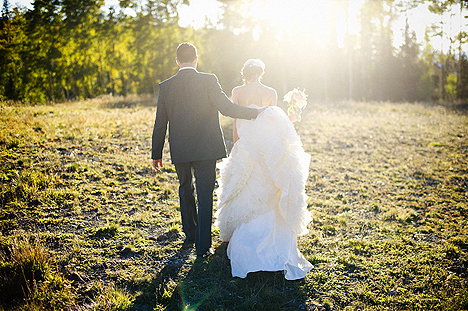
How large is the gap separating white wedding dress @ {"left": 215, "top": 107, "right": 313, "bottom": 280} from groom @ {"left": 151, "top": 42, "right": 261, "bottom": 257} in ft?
0.86

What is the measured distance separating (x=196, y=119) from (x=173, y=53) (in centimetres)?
2339

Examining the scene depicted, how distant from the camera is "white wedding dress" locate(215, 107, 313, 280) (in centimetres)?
354

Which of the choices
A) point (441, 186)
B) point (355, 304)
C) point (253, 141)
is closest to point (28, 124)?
point (253, 141)

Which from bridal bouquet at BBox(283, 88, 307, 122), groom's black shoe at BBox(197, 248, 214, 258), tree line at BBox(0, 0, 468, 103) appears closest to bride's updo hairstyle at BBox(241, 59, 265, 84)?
bridal bouquet at BBox(283, 88, 307, 122)

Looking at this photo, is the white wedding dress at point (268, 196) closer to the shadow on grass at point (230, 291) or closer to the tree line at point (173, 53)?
the shadow on grass at point (230, 291)

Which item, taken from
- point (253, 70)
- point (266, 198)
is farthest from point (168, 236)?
point (253, 70)

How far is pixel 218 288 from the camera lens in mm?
3379

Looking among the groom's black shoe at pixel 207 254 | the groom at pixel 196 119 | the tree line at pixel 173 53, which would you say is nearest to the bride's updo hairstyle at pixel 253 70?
the groom at pixel 196 119

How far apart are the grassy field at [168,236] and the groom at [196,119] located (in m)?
0.94

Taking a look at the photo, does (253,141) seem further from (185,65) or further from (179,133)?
(185,65)

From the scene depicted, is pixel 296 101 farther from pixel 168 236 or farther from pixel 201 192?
pixel 168 236

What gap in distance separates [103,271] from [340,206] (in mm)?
4674

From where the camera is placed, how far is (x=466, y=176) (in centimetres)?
811

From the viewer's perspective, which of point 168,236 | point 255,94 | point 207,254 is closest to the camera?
point 207,254
